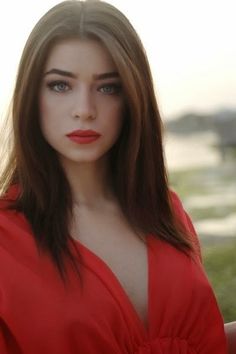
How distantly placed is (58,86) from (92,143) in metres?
0.10

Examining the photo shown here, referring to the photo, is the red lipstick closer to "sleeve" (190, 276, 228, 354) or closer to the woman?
the woman

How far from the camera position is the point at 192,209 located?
9.02 feet

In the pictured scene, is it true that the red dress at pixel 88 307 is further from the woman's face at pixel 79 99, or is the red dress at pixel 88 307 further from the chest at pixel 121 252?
the woman's face at pixel 79 99

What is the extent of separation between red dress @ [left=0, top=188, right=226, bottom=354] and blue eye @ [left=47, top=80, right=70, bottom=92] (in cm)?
20

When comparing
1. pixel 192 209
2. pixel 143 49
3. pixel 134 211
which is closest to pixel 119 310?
pixel 134 211

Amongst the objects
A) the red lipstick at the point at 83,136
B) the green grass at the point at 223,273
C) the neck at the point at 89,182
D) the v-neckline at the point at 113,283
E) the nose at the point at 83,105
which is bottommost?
the green grass at the point at 223,273

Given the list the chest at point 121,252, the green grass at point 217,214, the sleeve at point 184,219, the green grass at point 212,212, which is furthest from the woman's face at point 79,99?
the green grass at point 212,212

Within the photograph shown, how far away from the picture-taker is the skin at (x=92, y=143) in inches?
46.1

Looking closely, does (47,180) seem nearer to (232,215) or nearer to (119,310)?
(119,310)

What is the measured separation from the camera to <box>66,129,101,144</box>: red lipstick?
1.18 m

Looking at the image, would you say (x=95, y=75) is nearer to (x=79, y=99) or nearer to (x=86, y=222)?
(x=79, y=99)

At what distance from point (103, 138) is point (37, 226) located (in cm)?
17

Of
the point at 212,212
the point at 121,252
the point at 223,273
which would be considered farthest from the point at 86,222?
the point at 212,212

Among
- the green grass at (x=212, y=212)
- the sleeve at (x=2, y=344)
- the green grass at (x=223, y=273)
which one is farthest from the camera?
the green grass at (x=212, y=212)
